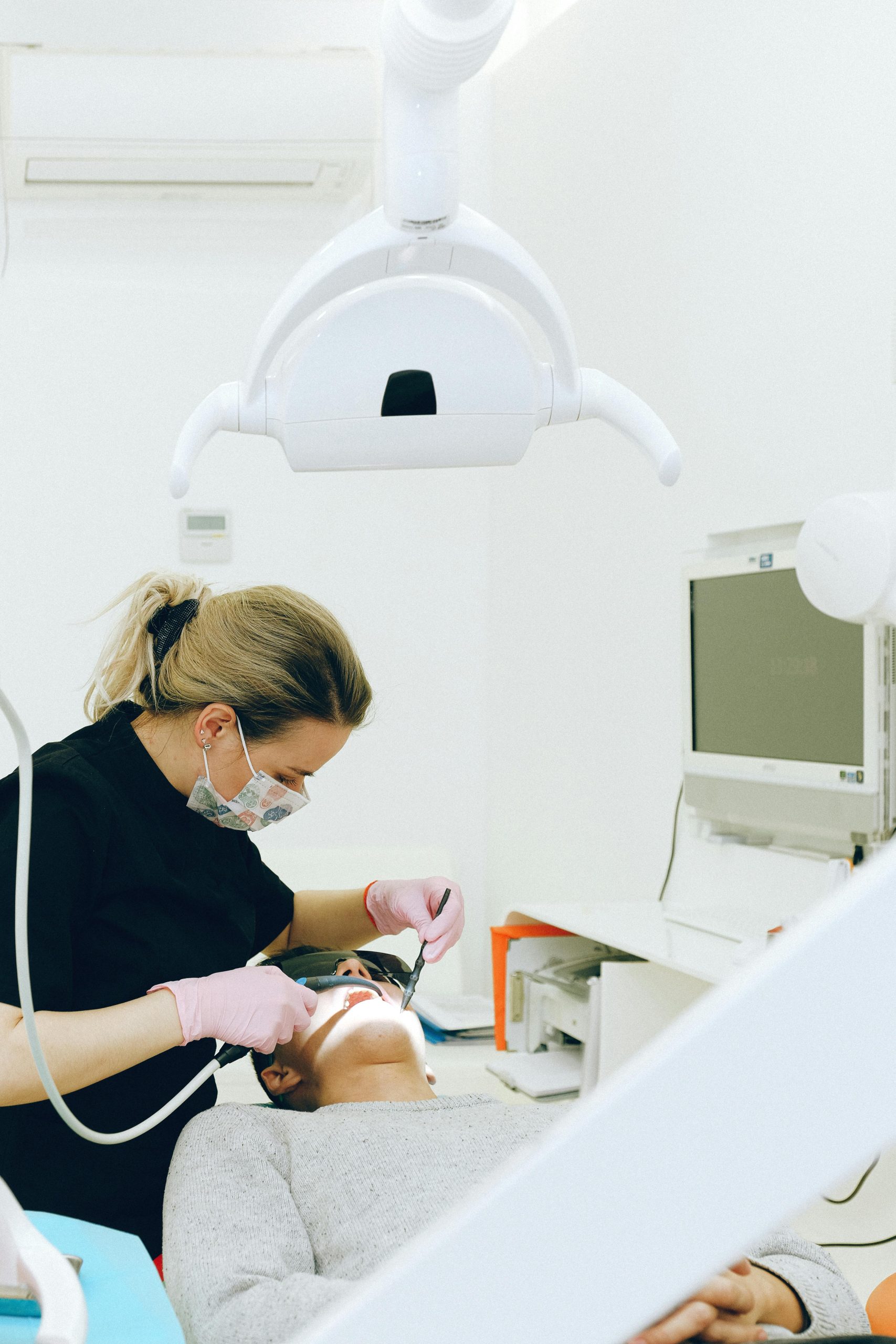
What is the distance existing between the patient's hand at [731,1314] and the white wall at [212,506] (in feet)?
7.49

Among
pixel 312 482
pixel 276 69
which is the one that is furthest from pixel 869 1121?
pixel 312 482

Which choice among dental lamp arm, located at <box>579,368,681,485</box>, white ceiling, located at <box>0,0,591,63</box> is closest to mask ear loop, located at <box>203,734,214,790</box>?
dental lamp arm, located at <box>579,368,681,485</box>

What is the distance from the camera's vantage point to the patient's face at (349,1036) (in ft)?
5.50

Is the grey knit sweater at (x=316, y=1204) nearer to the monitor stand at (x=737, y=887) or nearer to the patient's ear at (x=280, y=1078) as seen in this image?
the patient's ear at (x=280, y=1078)

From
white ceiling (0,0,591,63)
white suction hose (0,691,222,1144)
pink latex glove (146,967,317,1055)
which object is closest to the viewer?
white suction hose (0,691,222,1144)

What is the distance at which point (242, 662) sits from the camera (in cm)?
145

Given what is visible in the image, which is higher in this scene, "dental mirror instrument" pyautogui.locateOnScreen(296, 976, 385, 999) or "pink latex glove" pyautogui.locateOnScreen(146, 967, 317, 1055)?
"pink latex glove" pyautogui.locateOnScreen(146, 967, 317, 1055)

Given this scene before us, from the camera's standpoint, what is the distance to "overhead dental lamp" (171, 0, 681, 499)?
96 cm

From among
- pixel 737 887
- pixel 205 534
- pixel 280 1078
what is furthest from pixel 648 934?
pixel 205 534

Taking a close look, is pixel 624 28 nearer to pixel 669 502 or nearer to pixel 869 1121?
pixel 669 502

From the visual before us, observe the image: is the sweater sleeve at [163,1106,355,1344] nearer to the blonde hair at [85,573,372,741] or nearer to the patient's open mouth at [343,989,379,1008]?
the patient's open mouth at [343,989,379,1008]

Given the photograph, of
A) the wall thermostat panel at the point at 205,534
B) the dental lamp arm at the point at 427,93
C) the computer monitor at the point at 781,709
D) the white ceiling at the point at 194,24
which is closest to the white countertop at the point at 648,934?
the computer monitor at the point at 781,709

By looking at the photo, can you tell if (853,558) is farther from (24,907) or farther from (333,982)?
(24,907)

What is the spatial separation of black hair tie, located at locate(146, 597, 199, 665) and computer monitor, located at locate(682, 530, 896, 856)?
1054 mm
